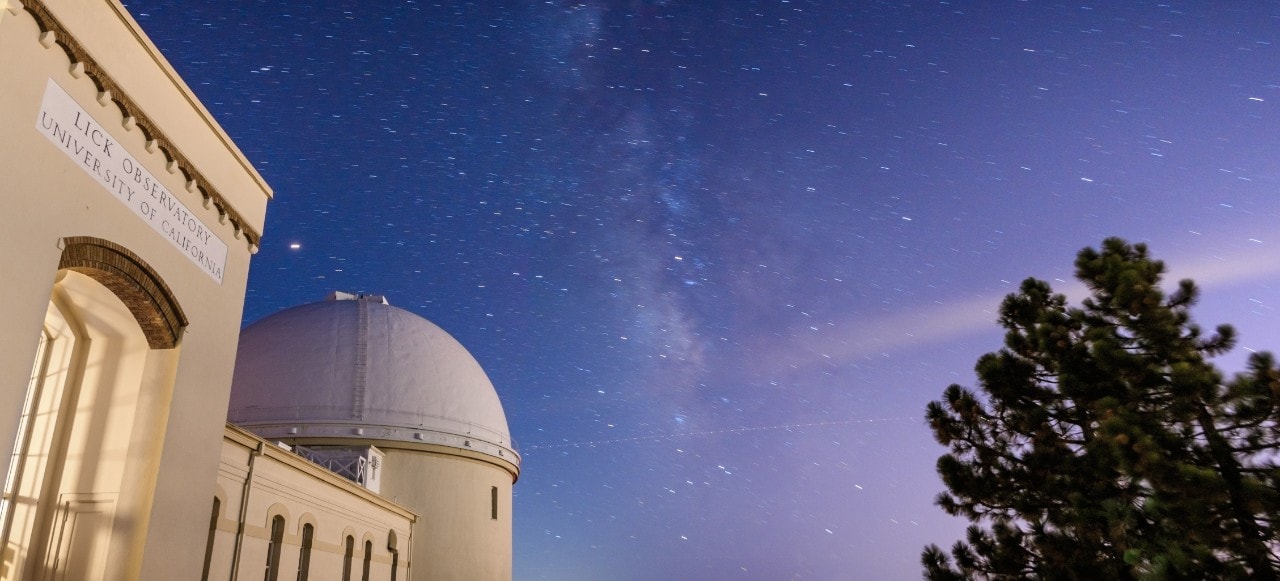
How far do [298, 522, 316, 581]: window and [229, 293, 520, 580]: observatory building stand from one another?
3737 mm

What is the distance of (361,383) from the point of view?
19891mm

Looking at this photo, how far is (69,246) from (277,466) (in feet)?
24.5

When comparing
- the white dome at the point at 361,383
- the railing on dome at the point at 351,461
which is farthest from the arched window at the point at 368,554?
the white dome at the point at 361,383

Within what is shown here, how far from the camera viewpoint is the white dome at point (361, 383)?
62.5ft

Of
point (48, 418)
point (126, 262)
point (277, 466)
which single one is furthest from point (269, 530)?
point (126, 262)

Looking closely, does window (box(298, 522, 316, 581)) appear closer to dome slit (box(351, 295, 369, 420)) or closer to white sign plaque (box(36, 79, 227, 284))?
dome slit (box(351, 295, 369, 420))

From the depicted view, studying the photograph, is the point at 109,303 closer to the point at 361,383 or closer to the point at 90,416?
the point at 90,416

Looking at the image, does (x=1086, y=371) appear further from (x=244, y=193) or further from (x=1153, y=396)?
(x=244, y=193)

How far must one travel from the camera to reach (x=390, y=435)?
63.7 feet

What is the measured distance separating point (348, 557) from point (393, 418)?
15.3ft

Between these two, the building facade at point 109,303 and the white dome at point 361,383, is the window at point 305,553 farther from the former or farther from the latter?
the building facade at point 109,303

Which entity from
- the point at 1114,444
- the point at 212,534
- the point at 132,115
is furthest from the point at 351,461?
the point at 1114,444

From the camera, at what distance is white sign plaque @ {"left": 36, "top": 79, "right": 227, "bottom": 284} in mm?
6660

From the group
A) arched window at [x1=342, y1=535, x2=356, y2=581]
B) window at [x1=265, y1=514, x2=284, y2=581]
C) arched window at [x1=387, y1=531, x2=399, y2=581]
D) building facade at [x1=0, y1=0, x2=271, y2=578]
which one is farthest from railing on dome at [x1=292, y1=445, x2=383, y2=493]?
building facade at [x1=0, y1=0, x2=271, y2=578]
